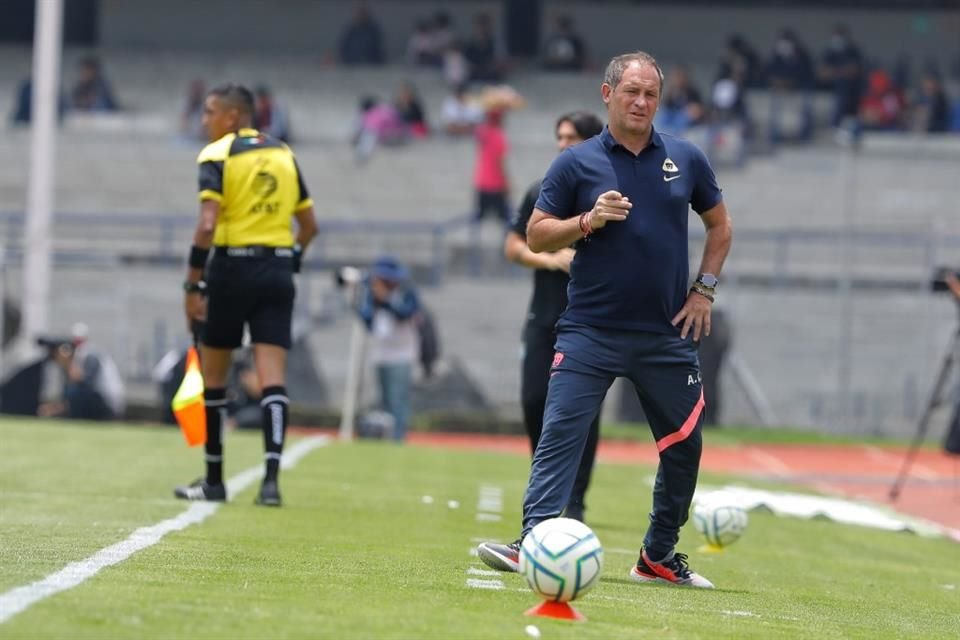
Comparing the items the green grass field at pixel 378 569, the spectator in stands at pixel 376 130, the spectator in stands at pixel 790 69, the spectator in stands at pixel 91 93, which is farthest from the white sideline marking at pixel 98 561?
the spectator in stands at pixel 790 69

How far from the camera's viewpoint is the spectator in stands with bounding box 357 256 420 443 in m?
21.1

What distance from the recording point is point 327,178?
33156 millimetres

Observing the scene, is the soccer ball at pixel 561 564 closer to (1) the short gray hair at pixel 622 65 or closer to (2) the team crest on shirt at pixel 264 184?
(1) the short gray hair at pixel 622 65

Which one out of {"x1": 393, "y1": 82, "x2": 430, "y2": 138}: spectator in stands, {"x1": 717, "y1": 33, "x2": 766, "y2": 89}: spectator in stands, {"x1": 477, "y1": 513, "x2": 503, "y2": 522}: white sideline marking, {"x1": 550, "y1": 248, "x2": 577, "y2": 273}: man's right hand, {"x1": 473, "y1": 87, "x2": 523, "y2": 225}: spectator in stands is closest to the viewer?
{"x1": 550, "y1": 248, "x2": 577, "y2": 273}: man's right hand

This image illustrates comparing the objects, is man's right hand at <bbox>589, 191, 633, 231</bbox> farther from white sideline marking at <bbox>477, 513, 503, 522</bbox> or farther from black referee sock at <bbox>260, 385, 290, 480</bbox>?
white sideline marking at <bbox>477, 513, 503, 522</bbox>

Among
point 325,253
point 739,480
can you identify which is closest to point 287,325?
point 739,480

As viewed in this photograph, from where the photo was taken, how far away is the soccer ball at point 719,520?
10.3 metres

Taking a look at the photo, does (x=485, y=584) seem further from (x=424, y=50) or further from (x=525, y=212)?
(x=424, y=50)

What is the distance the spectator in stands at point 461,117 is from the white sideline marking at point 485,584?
87.7 feet

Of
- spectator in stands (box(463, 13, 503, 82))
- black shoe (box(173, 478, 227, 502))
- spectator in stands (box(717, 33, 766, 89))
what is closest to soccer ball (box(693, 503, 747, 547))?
black shoe (box(173, 478, 227, 502))

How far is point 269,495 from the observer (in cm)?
1095

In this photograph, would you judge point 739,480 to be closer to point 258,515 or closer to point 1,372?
point 258,515

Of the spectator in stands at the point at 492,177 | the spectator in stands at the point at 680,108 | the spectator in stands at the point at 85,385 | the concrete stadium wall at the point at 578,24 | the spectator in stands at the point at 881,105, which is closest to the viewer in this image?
the spectator in stands at the point at 85,385

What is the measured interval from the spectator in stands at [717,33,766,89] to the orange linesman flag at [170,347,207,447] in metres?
25.5
